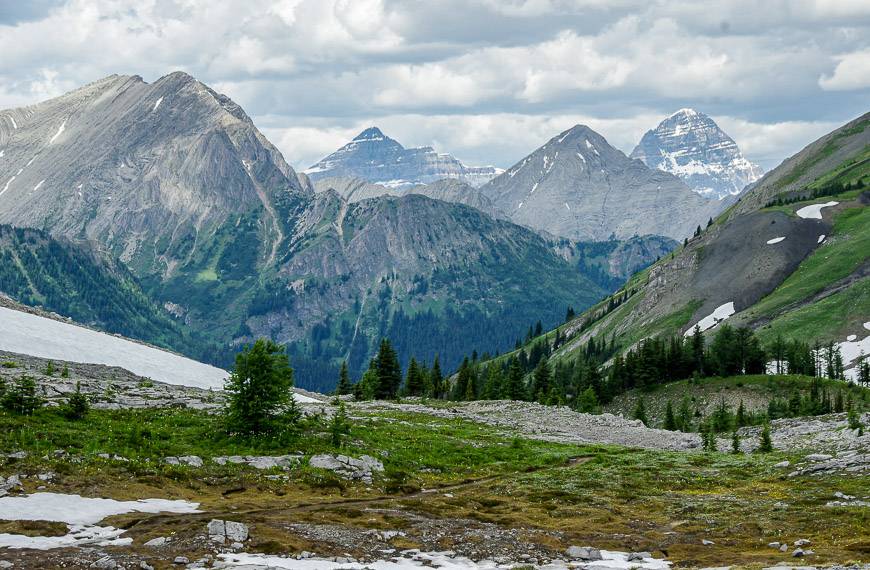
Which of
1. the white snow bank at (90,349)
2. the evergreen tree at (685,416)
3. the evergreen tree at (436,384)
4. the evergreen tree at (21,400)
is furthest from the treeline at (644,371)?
the evergreen tree at (21,400)

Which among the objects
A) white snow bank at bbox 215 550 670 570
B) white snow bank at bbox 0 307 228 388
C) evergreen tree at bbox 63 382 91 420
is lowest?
white snow bank at bbox 215 550 670 570

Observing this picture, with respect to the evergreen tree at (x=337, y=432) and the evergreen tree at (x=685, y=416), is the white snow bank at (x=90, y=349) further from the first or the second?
the evergreen tree at (x=685, y=416)

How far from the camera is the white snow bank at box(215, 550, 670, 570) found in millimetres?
29484

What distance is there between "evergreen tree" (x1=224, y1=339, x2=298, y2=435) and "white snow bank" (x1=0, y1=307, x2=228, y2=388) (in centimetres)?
4223

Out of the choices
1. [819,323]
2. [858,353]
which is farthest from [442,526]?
[819,323]

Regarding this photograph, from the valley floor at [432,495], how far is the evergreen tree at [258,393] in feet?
5.39

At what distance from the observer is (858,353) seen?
17750 cm

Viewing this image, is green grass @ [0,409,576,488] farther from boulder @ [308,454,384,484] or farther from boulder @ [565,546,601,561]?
boulder @ [565,546,601,561]

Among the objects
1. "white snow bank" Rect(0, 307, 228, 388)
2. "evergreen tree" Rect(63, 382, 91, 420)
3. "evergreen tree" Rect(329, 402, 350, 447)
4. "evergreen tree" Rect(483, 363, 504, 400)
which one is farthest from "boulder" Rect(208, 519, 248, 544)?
"evergreen tree" Rect(483, 363, 504, 400)

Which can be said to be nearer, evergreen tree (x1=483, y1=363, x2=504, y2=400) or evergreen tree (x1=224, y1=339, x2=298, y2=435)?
evergreen tree (x1=224, y1=339, x2=298, y2=435)

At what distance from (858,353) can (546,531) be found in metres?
164

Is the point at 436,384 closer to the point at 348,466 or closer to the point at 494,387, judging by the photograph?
the point at 494,387

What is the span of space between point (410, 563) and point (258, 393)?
23.6 m

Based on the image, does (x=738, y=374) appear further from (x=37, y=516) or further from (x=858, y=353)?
(x=37, y=516)
